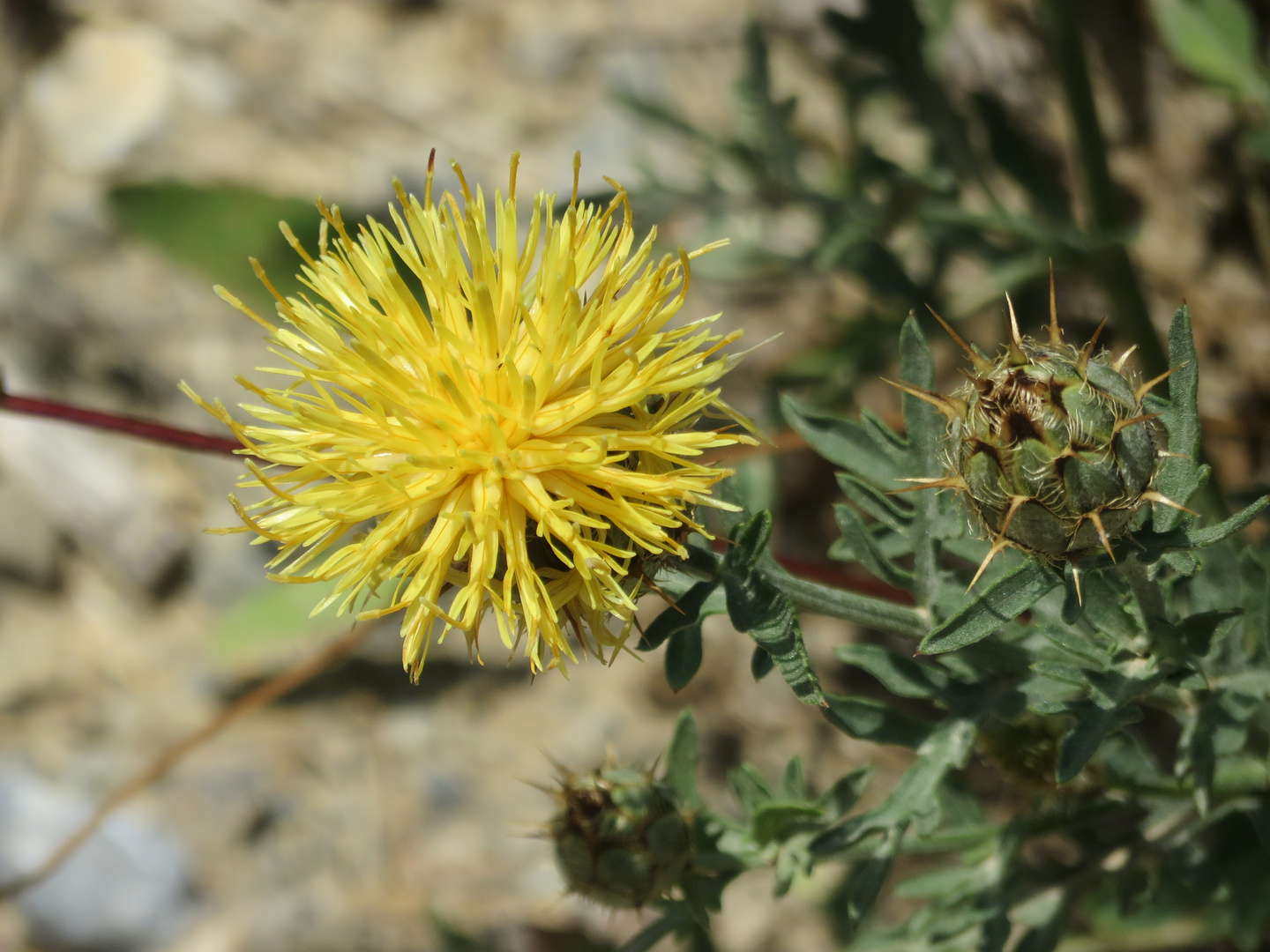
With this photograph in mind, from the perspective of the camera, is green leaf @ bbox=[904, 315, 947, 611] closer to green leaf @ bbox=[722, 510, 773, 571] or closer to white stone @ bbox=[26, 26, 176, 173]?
green leaf @ bbox=[722, 510, 773, 571]

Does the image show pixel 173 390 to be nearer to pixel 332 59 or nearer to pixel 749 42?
pixel 332 59

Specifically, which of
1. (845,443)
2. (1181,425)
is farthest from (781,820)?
(1181,425)

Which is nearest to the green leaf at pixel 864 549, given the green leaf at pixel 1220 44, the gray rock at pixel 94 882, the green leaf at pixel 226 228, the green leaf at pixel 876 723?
the green leaf at pixel 876 723

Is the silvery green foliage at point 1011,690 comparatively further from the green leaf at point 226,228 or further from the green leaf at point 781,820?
the green leaf at point 226,228

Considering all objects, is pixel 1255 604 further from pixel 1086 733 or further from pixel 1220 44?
pixel 1220 44

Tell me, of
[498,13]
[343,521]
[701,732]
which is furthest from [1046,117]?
[343,521]
